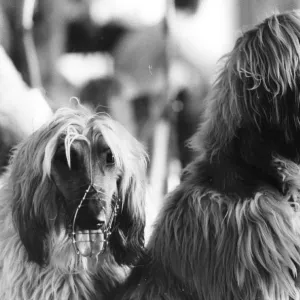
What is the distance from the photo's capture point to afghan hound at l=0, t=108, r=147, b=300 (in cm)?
109

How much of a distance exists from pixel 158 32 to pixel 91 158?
2.87 ft

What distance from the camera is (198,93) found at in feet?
6.16

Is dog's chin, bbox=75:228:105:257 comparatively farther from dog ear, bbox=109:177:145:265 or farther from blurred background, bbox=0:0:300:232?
blurred background, bbox=0:0:300:232

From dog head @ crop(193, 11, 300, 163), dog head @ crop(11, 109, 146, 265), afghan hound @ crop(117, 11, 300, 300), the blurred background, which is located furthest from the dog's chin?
the blurred background

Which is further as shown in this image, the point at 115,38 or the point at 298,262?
the point at 115,38

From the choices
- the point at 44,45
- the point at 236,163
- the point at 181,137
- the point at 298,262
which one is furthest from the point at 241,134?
the point at 44,45

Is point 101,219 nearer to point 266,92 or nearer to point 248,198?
point 248,198

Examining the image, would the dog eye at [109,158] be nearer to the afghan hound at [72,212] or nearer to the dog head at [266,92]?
the afghan hound at [72,212]

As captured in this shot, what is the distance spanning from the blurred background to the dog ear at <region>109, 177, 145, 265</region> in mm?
553

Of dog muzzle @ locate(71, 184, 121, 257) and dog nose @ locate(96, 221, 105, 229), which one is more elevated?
dog nose @ locate(96, 221, 105, 229)

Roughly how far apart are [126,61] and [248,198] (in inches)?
34.6

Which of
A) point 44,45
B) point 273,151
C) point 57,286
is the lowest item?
point 57,286

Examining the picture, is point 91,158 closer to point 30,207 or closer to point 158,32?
point 30,207

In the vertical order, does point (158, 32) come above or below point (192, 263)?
above
